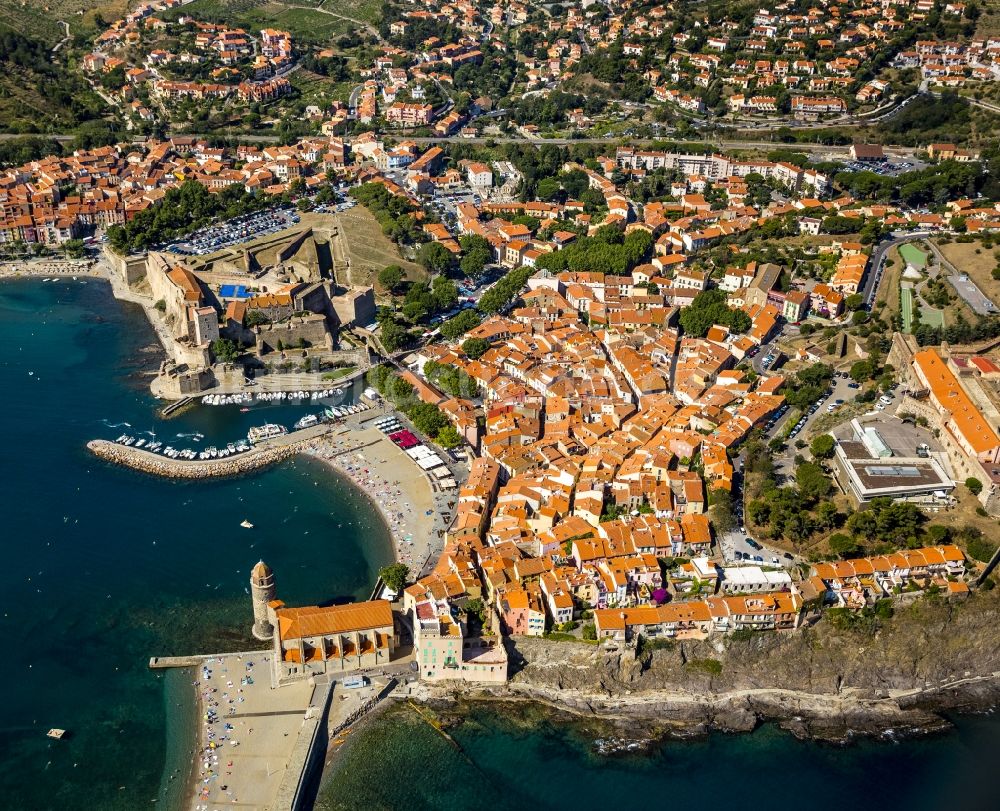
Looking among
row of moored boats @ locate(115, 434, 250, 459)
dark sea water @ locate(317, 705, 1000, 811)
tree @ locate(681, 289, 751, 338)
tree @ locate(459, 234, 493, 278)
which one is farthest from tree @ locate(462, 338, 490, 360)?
dark sea water @ locate(317, 705, 1000, 811)

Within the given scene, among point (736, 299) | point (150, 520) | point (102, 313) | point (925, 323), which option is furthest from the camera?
point (102, 313)

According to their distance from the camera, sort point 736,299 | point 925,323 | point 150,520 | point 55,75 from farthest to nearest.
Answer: point 55,75 → point 736,299 → point 925,323 → point 150,520

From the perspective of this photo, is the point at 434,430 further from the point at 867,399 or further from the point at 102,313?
the point at 102,313

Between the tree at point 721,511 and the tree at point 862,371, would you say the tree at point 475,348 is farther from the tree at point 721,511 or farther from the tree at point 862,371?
the tree at point 862,371

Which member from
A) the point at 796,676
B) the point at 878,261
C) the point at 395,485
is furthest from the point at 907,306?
the point at 395,485

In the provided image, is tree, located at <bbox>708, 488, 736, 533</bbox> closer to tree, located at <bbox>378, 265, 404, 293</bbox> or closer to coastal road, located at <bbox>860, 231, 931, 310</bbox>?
coastal road, located at <bbox>860, 231, 931, 310</bbox>

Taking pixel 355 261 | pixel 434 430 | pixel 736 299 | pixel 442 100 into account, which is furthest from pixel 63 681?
pixel 442 100
